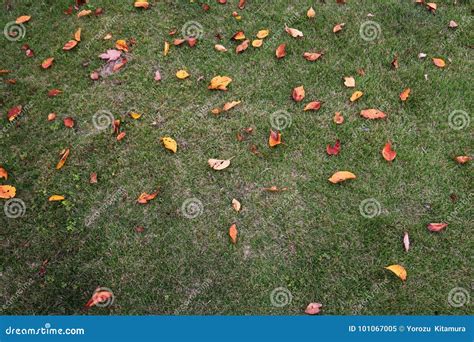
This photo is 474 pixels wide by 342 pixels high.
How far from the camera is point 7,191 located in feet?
13.5

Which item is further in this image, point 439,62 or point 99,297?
point 439,62

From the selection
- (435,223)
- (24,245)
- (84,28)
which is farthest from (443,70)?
(24,245)

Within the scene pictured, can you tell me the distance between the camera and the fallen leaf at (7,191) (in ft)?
13.5

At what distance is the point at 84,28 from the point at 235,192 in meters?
2.58

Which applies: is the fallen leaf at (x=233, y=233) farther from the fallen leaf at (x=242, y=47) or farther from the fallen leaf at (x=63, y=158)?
the fallen leaf at (x=242, y=47)

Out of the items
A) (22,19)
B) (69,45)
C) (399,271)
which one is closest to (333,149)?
(399,271)

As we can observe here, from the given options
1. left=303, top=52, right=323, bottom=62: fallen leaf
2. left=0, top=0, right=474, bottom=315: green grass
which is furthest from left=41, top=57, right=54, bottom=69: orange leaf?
left=303, top=52, right=323, bottom=62: fallen leaf

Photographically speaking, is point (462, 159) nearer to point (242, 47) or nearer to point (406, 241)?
point (406, 241)

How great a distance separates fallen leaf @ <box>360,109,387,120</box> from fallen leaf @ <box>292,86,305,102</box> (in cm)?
55

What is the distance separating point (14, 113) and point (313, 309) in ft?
10.4

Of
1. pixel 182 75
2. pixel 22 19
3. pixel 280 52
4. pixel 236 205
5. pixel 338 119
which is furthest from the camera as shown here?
pixel 22 19

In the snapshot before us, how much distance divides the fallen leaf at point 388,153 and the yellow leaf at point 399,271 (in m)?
0.94

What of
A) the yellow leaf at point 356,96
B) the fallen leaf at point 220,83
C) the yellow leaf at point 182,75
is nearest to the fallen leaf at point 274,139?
the fallen leaf at point 220,83

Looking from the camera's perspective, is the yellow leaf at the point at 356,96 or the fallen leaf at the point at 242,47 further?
the fallen leaf at the point at 242,47
